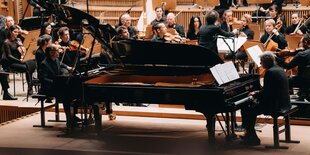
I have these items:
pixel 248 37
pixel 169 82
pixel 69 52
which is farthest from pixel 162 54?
pixel 248 37

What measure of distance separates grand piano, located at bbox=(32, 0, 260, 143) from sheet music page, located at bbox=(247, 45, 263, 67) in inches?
74.8

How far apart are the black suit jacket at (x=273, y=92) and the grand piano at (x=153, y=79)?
9.0 inches

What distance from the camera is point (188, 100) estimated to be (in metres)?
7.85

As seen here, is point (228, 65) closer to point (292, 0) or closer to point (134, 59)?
point (134, 59)

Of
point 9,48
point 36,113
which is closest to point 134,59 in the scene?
point 36,113

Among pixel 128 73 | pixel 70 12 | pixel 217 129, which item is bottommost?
pixel 217 129

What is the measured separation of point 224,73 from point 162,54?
95cm

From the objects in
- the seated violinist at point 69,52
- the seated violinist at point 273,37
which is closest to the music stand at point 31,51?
the seated violinist at point 69,52

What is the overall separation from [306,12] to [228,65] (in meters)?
7.30

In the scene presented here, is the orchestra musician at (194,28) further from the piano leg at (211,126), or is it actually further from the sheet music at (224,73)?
the piano leg at (211,126)

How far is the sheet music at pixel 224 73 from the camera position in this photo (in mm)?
7902

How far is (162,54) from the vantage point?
8.67 m

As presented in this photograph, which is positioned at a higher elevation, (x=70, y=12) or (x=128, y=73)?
(x=70, y=12)

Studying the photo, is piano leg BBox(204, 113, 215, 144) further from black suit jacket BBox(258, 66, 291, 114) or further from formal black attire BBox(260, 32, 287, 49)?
formal black attire BBox(260, 32, 287, 49)
